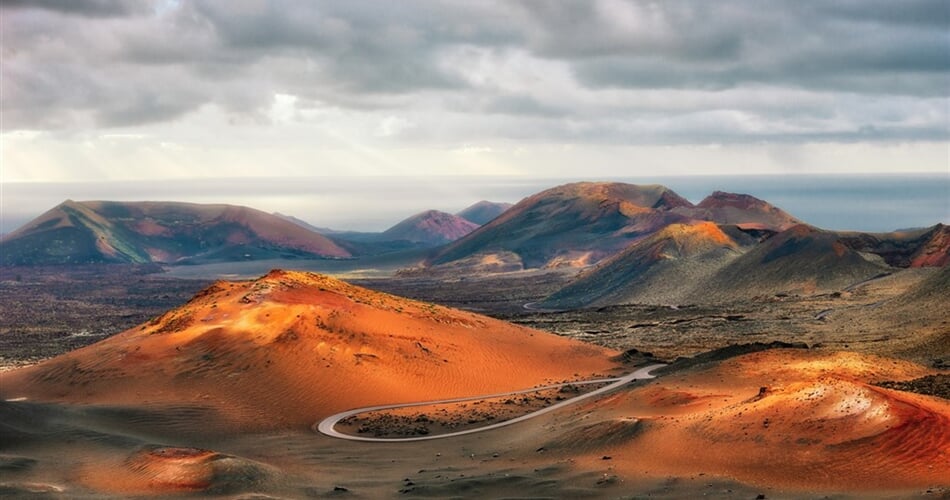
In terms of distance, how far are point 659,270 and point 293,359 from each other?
87306 millimetres

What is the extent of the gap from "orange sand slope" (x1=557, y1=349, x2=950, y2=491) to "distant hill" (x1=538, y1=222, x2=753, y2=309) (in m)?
83.9

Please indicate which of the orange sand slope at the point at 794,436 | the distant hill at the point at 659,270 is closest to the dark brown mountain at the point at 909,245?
the distant hill at the point at 659,270

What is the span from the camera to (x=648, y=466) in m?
31.1

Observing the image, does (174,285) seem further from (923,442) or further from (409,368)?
(923,442)

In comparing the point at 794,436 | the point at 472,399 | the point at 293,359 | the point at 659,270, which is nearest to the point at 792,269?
the point at 659,270

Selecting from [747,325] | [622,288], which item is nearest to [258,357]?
[747,325]

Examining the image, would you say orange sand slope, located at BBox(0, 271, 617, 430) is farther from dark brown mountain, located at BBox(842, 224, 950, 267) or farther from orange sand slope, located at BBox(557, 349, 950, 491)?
dark brown mountain, located at BBox(842, 224, 950, 267)

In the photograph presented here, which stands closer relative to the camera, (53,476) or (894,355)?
(53,476)

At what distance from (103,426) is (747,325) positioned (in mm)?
58330

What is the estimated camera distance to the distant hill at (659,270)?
126350 millimetres

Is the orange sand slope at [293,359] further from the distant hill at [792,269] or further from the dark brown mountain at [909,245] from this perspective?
the dark brown mountain at [909,245]

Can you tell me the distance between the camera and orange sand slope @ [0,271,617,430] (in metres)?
49.5

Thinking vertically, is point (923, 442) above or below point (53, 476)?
above

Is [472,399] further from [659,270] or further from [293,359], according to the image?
[659,270]
